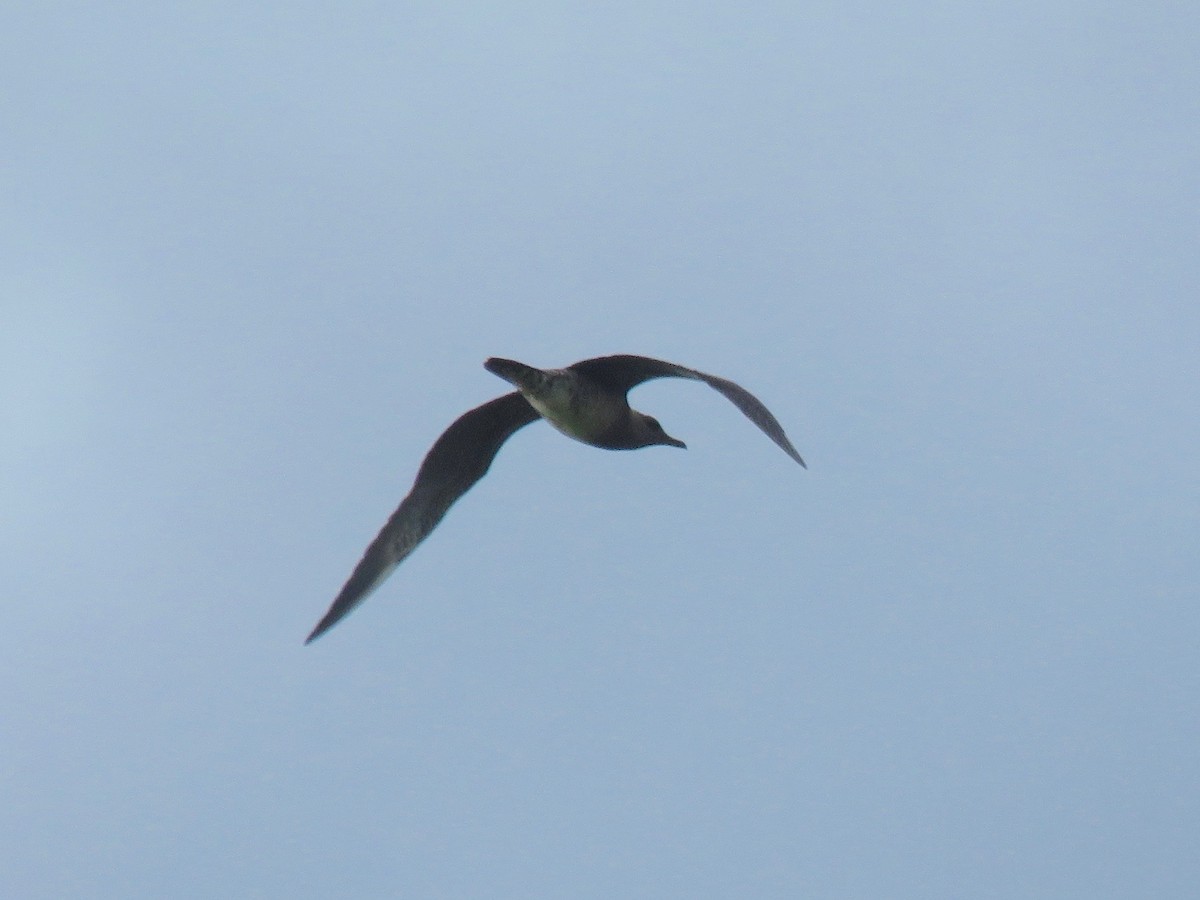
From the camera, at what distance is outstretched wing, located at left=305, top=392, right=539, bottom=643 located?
11.5 meters

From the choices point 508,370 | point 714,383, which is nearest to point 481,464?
point 508,370

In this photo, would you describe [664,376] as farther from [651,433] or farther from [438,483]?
[438,483]

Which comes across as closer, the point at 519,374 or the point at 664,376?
the point at 519,374

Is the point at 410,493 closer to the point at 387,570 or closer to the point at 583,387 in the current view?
the point at 387,570

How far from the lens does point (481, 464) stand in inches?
469

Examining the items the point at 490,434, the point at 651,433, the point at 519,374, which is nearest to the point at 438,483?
the point at 490,434

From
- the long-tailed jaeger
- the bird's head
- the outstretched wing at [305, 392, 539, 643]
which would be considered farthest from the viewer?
the bird's head

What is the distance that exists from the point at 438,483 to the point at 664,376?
2.25 meters

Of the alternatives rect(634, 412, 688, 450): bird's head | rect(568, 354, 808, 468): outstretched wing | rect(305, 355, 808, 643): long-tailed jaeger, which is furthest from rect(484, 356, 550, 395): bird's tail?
rect(634, 412, 688, 450): bird's head

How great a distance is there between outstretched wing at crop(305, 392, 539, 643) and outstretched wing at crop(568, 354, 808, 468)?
0.78 metres

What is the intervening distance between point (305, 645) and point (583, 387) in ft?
9.90

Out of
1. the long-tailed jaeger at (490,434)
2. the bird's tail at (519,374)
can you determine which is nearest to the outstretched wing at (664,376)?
the long-tailed jaeger at (490,434)

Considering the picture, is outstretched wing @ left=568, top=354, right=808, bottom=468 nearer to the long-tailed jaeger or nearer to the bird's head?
the long-tailed jaeger

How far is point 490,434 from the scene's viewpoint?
1187 centimetres
